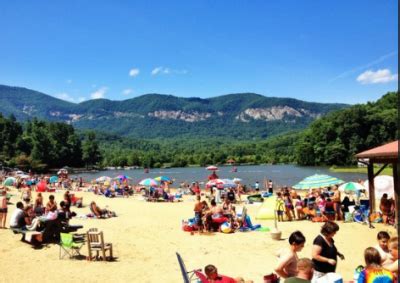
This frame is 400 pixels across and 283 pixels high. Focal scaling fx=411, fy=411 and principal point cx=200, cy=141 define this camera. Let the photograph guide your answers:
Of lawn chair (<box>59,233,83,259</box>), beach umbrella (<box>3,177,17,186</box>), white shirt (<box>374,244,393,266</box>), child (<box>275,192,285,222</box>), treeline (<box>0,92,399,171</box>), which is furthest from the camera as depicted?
treeline (<box>0,92,399,171</box>)

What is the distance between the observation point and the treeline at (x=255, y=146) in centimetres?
8257

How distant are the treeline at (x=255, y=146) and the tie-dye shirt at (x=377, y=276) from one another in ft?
260

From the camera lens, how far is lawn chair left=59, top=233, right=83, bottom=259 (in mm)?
10568

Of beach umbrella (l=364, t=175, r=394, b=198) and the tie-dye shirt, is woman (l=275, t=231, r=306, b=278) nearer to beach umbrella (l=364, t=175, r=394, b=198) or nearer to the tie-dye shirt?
the tie-dye shirt

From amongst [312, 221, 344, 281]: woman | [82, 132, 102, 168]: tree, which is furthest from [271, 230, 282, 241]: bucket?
[82, 132, 102, 168]: tree

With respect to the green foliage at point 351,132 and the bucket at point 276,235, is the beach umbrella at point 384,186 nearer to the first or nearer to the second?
the bucket at point 276,235

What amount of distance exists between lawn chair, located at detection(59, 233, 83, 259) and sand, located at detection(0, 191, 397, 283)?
0.76 ft

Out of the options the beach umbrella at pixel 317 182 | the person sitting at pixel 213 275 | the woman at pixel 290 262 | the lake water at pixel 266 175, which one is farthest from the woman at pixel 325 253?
the lake water at pixel 266 175

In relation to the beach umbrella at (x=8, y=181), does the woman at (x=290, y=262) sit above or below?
above

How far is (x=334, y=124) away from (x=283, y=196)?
7569 cm

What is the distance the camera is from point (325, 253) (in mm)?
5707

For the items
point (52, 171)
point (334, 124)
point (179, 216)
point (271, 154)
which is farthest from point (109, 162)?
point (179, 216)

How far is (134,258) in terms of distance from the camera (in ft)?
35.2

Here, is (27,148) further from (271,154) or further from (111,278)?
(111,278)
